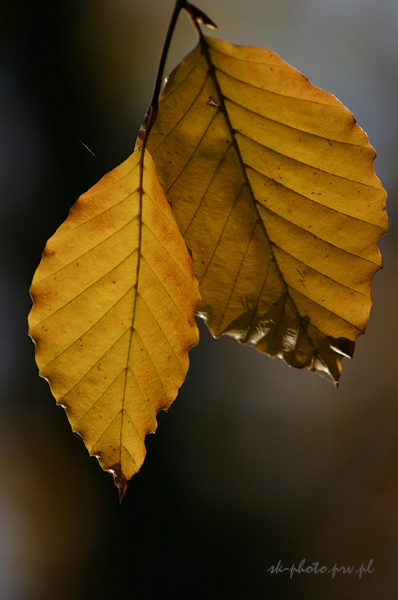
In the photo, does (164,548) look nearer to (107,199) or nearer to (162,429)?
(162,429)

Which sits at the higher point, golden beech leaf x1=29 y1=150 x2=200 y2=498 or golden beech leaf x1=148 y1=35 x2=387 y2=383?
golden beech leaf x1=148 y1=35 x2=387 y2=383

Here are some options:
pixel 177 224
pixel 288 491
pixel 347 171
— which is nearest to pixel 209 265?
pixel 177 224

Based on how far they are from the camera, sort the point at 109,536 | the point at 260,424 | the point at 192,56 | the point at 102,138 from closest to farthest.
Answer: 1. the point at 192,56
2. the point at 102,138
3. the point at 109,536
4. the point at 260,424

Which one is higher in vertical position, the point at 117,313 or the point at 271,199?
the point at 271,199

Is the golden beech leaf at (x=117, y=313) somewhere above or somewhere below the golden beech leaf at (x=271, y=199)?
below
